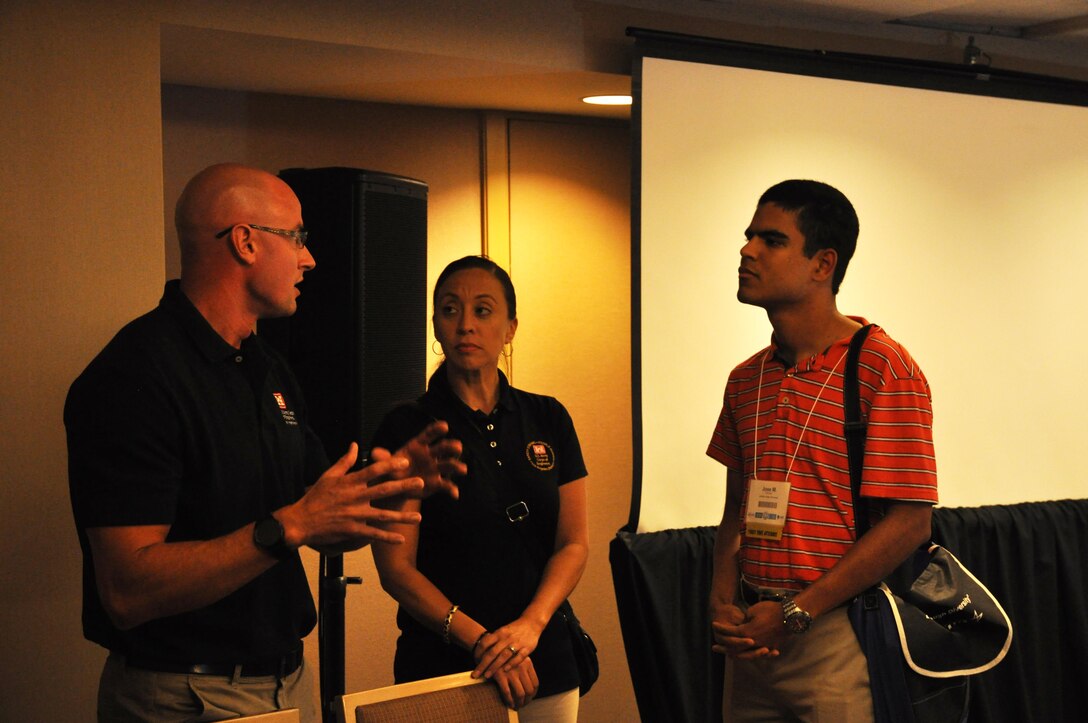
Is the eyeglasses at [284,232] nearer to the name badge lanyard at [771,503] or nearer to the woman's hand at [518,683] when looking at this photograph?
the woman's hand at [518,683]

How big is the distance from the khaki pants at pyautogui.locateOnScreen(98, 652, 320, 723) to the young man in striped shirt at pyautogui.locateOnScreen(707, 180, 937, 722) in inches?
36.6

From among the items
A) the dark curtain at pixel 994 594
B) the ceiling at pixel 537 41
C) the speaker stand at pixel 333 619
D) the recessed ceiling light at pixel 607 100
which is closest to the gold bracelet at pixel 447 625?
the speaker stand at pixel 333 619

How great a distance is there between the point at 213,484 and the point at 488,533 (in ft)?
2.37

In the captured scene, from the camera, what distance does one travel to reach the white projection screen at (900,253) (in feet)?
11.4

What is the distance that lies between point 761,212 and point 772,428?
0.48m

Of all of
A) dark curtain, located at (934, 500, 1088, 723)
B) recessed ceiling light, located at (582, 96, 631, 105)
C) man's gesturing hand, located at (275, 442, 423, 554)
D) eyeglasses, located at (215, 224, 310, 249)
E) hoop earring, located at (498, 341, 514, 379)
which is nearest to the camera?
man's gesturing hand, located at (275, 442, 423, 554)

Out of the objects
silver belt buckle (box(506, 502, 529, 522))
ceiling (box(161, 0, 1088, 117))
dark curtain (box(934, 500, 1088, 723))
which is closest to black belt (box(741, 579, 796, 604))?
silver belt buckle (box(506, 502, 529, 522))

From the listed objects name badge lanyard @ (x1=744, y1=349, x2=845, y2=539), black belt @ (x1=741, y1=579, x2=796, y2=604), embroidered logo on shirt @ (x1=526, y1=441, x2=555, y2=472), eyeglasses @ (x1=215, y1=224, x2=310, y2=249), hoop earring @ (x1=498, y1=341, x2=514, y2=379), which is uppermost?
eyeglasses @ (x1=215, y1=224, x2=310, y2=249)

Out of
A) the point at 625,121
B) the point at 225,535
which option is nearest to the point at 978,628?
the point at 225,535

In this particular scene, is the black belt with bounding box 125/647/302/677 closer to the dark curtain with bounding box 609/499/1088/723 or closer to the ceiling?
the dark curtain with bounding box 609/499/1088/723

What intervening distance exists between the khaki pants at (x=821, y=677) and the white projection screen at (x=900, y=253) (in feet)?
4.06

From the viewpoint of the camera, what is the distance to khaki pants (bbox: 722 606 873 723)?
85.0 inches

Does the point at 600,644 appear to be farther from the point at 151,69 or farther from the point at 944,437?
the point at 151,69

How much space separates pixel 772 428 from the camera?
2.27 m
